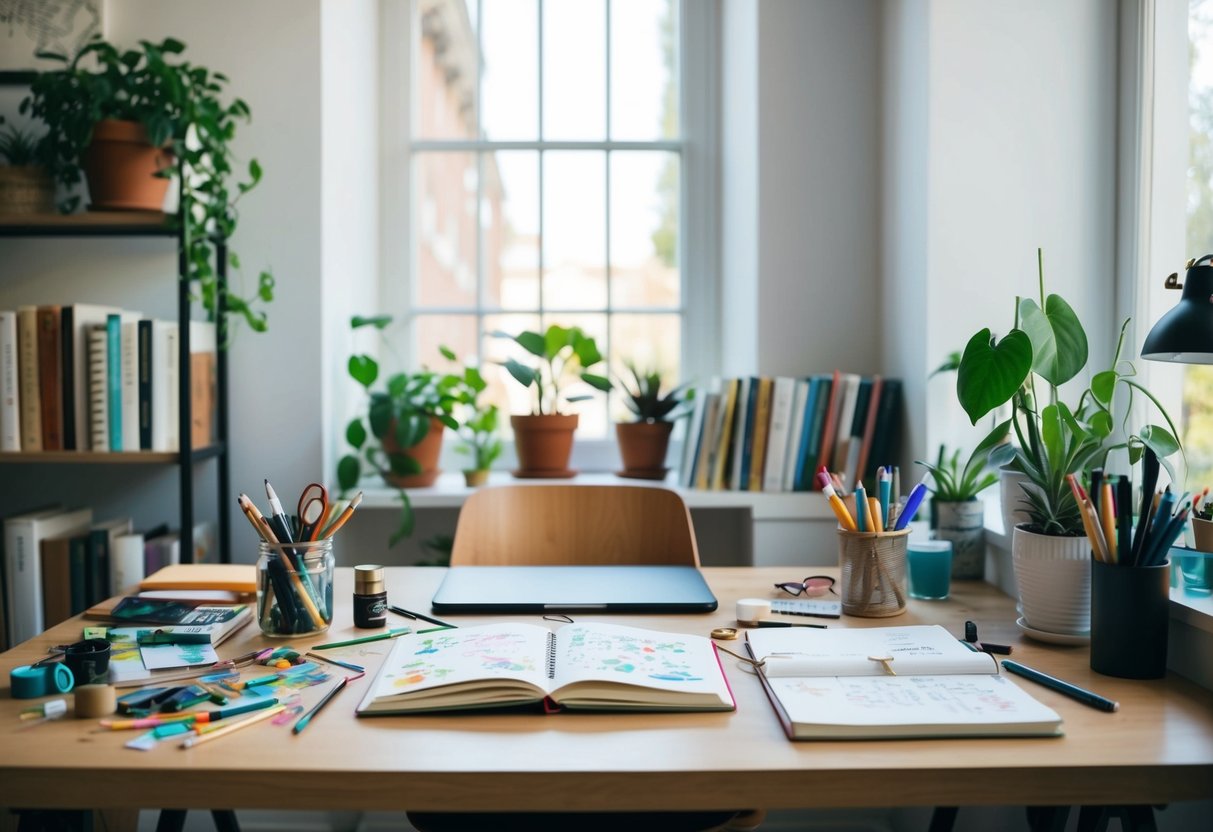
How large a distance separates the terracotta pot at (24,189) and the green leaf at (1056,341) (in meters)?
1.96

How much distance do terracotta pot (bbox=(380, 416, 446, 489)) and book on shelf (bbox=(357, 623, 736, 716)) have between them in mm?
1140

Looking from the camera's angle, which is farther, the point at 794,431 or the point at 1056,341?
the point at 794,431

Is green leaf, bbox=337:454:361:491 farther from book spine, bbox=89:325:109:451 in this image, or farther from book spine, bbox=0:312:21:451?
book spine, bbox=0:312:21:451

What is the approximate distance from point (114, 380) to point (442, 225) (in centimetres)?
101

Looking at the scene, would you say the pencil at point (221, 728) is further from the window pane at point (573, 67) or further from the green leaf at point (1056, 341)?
the window pane at point (573, 67)

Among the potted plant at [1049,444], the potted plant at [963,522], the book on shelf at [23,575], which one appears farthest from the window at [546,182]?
the potted plant at [1049,444]

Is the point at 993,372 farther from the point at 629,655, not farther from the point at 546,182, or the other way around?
the point at 546,182

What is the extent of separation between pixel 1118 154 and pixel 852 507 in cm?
97

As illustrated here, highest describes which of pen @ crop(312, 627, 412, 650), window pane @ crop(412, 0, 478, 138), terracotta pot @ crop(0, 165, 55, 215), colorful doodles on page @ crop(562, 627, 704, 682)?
window pane @ crop(412, 0, 478, 138)

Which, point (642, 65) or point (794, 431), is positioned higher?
point (642, 65)

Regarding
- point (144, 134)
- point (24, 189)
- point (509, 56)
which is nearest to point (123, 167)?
point (144, 134)

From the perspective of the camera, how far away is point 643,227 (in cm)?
270

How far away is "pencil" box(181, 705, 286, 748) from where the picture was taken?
901mm

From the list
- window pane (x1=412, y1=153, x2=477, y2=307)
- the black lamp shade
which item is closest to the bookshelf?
window pane (x1=412, y1=153, x2=477, y2=307)
